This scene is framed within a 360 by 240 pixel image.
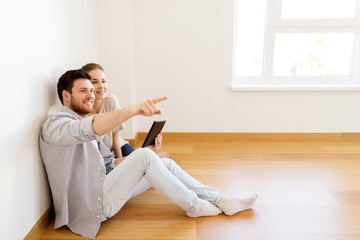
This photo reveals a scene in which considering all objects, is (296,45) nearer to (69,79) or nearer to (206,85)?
(206,85)

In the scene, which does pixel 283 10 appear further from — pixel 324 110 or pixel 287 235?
pixel 287 235

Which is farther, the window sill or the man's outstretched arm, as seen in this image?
the window sill

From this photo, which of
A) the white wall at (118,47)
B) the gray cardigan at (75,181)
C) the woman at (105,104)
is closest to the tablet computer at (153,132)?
the woman at (105,104)

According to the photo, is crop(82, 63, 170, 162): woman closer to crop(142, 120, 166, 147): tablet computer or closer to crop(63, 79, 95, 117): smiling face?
crop(142, 120, 166, 147): tablet computer

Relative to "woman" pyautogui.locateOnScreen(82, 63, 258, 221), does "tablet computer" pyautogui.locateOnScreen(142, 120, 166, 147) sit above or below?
above

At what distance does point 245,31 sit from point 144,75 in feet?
3.80

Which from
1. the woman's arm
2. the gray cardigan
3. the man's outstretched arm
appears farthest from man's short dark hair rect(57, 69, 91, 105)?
the woman's arm

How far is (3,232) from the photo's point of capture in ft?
4.73

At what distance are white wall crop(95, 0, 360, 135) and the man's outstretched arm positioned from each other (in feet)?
6.65

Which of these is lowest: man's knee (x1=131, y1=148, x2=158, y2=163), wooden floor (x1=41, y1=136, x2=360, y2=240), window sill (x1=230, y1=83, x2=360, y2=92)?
wooden floor (x1=41, y1=136, x2=360, y2=240)

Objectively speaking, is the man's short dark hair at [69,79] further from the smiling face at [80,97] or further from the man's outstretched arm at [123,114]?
the man's outstretched arm at [123,114]

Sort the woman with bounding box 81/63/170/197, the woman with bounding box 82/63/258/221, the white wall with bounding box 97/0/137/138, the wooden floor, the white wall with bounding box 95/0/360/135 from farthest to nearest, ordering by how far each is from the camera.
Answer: the white wall with bounding box 95/0/360/135 < the white wall with bounding box 97/0/137/138 < the woman with bounding box 81/63/170/197 < the woman with bounding box 82/63/258/221 < the wooden floor

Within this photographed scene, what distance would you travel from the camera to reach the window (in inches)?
137

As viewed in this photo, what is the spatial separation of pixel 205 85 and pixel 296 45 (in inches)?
41.5
